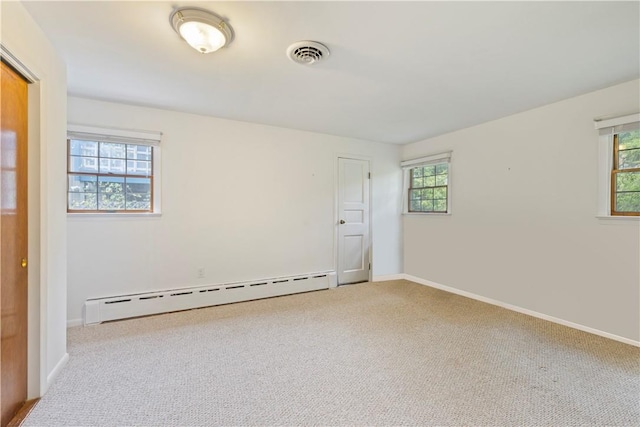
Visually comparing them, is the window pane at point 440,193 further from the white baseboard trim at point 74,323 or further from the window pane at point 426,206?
the white baseboard trim at point 74,323

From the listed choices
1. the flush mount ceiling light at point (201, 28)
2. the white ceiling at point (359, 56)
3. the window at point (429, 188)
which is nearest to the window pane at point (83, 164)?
the white ceiling at point (359, 56)

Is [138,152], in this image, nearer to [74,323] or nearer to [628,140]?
[74,323]

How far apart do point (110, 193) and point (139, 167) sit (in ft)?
1.35

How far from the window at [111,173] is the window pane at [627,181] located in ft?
15.6

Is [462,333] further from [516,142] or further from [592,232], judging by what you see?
[516,142]

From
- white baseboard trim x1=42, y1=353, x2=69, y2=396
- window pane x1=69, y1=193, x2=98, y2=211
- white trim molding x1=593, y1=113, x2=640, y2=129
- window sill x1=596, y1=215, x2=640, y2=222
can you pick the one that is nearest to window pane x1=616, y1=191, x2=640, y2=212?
window sill x1=596, y1=215, x2=640, y2=222

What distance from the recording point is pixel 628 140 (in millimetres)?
2633

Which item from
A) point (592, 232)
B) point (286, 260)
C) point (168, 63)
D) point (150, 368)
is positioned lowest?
point (150, 368)

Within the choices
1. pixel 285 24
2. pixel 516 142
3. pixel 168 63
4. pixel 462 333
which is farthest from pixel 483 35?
pixel 462 333

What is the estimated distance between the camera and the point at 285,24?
5.75 ft

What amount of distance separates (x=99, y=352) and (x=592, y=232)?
464 centimetres

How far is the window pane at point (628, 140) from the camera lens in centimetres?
259

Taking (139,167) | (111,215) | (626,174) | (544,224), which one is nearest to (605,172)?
(626,174)

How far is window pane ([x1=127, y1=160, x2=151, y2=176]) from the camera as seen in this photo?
321 cm
